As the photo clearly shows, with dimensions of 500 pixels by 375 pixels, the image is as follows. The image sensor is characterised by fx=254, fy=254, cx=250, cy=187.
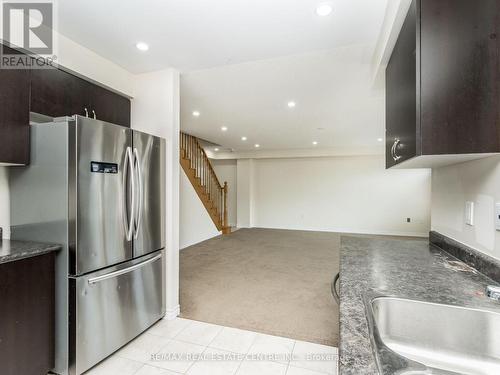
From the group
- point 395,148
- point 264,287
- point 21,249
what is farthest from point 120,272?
point 395,148

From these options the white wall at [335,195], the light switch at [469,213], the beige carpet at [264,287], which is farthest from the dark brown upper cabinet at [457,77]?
the white wall at [335,195]

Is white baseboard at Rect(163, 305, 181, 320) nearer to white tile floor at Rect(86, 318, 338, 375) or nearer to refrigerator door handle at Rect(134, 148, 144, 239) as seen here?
white tile floor at Rect(86, 318, 338, 375)

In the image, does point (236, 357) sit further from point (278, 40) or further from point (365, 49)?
point (365, 49)

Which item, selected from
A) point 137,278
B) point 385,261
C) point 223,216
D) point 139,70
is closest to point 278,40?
point 139,70

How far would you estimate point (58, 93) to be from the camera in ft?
6.64

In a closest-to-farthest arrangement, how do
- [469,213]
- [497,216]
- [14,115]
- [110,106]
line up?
[497,216], [469,213], [14,115], [110,106]

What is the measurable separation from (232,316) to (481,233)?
7.02ft

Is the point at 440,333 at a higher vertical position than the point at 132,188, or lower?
lower

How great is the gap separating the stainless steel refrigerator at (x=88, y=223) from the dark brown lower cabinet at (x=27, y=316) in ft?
0.20

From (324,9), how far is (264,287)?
3006 millimetres

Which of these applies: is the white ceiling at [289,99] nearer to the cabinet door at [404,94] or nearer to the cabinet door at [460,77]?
the cabinet door at [404,94]

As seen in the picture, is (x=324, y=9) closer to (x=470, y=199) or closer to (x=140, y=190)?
(x=470, y=199)

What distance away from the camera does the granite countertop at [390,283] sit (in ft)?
2.29

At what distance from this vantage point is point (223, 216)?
294 inches
